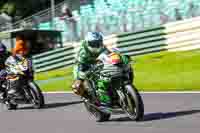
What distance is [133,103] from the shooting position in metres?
9.05

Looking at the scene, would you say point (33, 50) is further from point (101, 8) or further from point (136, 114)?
point (136, 114)

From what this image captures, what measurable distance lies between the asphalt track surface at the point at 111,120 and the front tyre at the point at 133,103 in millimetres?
153

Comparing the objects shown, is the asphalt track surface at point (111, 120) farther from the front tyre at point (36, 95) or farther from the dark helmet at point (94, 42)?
the dark helmet at point (94, 42)

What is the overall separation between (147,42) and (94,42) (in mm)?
12900

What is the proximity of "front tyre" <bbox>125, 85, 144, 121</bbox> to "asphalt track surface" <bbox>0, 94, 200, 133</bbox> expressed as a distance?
0.15 m

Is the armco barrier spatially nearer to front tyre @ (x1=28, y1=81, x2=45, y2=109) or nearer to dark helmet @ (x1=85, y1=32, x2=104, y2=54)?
front tyre @ (x1=28, y1=81, x2=45, y2=109)

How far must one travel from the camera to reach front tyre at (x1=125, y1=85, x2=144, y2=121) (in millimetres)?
8898

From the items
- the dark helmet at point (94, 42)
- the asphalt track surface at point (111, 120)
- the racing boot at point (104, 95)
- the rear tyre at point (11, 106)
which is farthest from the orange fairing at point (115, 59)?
the rear tyre at point (11, 106)

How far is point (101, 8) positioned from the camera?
85.3 feet

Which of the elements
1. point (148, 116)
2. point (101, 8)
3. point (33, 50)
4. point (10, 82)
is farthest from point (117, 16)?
point (148, 116)

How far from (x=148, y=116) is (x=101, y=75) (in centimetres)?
133

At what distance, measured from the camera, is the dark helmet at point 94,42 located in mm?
9633

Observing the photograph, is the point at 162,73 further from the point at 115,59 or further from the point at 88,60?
the point at 115,59

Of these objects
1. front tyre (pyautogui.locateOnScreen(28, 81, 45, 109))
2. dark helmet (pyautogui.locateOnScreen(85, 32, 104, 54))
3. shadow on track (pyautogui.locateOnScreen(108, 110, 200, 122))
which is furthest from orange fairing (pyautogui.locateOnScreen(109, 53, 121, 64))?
front tyre (pyautogui.locateOnScreen(28, 81, 45, 109))
